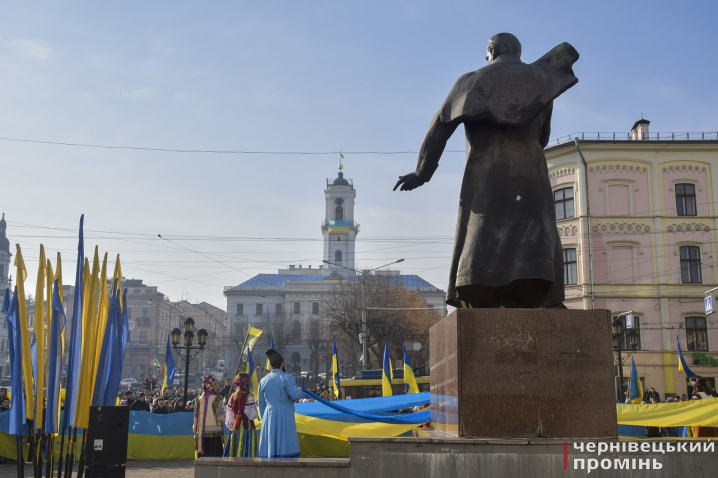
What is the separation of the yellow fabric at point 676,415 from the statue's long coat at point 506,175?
18.4 ft

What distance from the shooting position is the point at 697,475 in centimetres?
417

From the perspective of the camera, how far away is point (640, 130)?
33.1m

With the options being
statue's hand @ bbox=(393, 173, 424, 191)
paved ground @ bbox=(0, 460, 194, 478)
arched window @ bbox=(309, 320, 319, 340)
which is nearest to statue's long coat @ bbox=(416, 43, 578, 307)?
statue's hand @ bbox=(393, 173, 424, 191)

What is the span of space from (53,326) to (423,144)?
459 centimetres

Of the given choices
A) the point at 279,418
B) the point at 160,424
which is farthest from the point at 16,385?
the point at 160,424

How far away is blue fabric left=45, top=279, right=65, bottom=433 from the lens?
7.35 metres

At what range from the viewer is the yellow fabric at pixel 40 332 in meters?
7.22

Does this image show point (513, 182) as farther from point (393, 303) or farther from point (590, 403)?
point (393, 303)

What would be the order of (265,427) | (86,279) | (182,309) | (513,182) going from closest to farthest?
(513,182)
(265,427)
(86,279)
(182,309)

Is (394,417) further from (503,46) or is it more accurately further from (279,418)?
(503,46)

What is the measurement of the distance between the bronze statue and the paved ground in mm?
8333

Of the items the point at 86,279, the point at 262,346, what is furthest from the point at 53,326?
the point at 262,346

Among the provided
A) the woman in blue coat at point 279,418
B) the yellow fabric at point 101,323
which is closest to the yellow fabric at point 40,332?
the yellow fabric at point 101,323

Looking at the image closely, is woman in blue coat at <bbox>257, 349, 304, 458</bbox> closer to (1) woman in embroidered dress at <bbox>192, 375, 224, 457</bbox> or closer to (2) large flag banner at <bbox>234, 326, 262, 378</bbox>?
(1) woman in embroidered dress at <bbox>192, 375, 224, 457</bbox>
